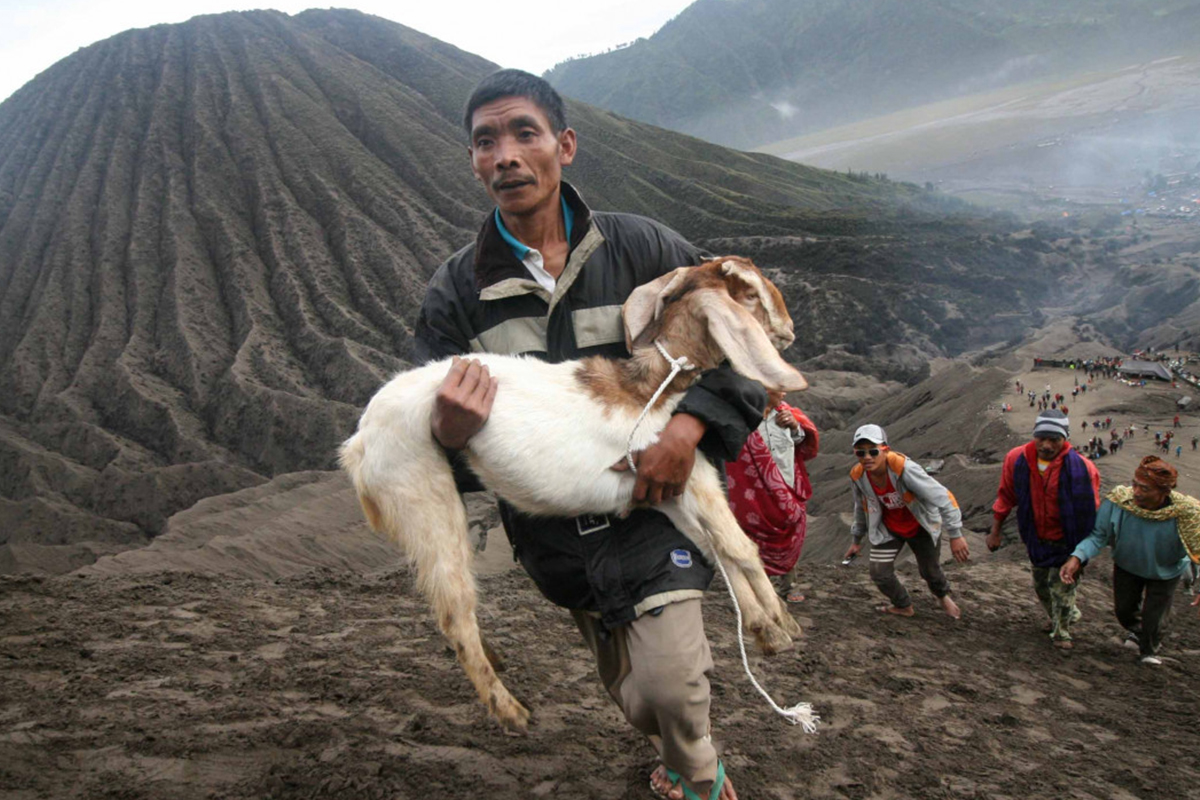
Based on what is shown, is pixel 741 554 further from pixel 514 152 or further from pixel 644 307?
pixel 514 152

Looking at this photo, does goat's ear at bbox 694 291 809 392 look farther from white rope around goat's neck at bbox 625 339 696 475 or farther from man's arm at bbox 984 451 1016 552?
man's arm at bbox 984 451 1016 552

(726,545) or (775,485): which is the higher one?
(726,545)

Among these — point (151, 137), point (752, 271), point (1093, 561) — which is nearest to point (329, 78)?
point (151, 137)

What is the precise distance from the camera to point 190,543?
988 centimetres

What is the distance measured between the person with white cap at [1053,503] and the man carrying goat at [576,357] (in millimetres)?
3994

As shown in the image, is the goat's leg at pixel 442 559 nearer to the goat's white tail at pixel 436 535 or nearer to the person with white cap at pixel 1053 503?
the goat's white tail at pixel 436 535

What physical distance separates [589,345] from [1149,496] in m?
4.50

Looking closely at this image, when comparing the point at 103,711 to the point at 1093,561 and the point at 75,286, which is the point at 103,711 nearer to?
the point at 1093,561

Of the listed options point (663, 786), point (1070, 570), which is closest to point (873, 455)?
point (1070, 570)

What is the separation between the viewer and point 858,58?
141 metres

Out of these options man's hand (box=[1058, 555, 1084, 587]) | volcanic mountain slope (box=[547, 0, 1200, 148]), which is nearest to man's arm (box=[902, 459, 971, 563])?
man's hand (box=[1058, 555, 1084, 587])

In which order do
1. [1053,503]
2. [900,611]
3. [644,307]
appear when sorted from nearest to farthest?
[644,307]
[1053,503]
[900,611]

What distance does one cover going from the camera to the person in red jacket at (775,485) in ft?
16.6

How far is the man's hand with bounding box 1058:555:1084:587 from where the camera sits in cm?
Result: 530
